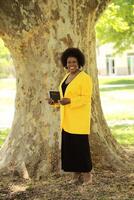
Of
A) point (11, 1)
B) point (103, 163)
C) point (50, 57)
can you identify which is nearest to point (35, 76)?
point (50, 57)

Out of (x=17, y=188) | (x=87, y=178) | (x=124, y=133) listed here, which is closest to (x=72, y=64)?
(x=87, y=178)

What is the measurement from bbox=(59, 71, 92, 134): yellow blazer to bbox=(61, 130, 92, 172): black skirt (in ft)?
0.35

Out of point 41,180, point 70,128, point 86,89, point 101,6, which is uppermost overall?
point 101,6

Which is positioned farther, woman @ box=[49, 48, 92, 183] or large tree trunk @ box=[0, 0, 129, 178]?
large tree trunk @ box=[0, 0, 129, 178]

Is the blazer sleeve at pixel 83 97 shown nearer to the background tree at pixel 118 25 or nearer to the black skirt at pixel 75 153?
the black skirt at pixel 75 153

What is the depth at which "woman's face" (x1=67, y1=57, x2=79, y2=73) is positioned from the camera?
6816mm

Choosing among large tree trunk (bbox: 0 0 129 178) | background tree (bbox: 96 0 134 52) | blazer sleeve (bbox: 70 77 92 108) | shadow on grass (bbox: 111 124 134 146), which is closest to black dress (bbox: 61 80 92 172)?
blazer sleeve (bbox: 70 77 92 108)

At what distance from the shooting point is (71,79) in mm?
6824

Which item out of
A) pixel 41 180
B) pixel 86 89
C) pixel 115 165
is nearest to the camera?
pixel 86 89

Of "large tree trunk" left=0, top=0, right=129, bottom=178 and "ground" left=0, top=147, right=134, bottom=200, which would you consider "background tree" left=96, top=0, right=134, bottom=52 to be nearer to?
"large tree trunk" left=0, top=0, right=129, bottom=178

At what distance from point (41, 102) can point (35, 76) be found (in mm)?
408

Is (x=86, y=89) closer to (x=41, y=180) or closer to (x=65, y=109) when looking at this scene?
(x=65, y=109)

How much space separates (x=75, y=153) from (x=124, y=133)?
→ 6675 mm

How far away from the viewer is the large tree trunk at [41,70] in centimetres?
782
